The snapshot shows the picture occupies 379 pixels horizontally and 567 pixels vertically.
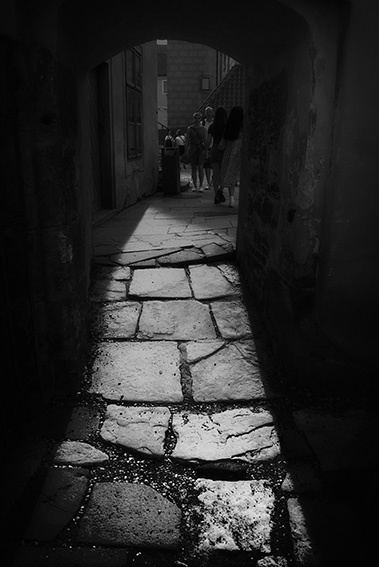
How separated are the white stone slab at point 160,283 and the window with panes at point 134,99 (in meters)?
3.66

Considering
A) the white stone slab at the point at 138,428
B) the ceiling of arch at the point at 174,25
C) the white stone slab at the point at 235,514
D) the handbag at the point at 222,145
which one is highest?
the ceiling of arch at the point at 174,25

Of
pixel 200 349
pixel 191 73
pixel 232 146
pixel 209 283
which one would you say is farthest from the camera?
pixel 191 73

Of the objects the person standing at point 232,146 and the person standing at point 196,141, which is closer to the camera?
the person standing at point 232,146

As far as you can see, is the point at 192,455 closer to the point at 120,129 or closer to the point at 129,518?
the point at 129,518

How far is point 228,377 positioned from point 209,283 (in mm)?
1268

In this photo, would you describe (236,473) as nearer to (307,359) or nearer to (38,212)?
(307,359)

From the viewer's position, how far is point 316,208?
2.52m

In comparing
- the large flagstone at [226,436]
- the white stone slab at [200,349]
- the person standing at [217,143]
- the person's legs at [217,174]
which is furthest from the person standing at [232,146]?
the large flagstone at [226,436]

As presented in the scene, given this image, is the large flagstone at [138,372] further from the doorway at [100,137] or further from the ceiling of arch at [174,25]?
the doorway at [100,137]

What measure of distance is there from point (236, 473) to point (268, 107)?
2.49 metres

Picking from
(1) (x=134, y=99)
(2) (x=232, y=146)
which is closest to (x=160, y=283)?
(2) (x=232, y=146)

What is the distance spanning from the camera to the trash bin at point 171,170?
348 inches

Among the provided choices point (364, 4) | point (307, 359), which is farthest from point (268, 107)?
point (307, 359)

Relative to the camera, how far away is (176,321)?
345 cm
